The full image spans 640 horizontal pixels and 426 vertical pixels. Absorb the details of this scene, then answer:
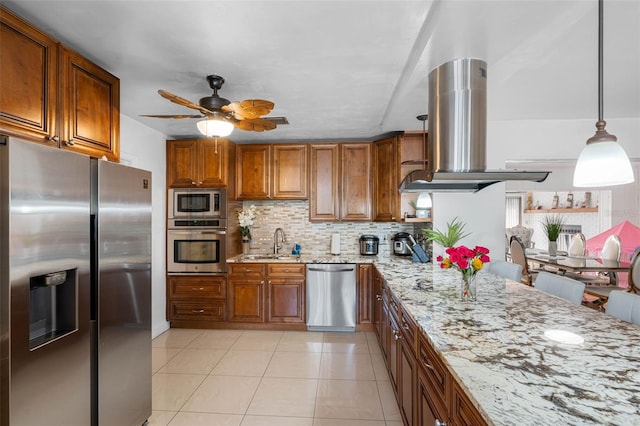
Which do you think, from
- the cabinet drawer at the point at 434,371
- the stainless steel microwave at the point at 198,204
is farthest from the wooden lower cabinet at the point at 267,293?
the cabinet drawer at the point at 434,371

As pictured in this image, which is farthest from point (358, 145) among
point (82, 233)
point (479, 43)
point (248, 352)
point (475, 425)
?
point (475, 425)

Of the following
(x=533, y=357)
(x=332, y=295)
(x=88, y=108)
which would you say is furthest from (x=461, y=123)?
(x=332, y=295)

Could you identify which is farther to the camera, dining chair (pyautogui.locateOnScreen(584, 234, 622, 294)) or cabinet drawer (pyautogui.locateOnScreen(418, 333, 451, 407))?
dining chair (pyautogui.locateOnScreen(584, 234, 622, 294))

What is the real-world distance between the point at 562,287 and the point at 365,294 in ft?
6.98

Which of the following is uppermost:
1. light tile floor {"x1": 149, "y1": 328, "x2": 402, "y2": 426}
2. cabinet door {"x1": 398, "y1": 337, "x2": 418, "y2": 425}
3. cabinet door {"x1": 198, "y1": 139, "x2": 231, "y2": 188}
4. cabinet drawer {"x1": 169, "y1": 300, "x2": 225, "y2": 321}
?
cabinet door {"x1": 198, "y1": 139, "x2": 231, "y2": 188}

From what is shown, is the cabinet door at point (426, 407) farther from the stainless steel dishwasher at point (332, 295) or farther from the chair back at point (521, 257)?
the chair back at point (521, 257)

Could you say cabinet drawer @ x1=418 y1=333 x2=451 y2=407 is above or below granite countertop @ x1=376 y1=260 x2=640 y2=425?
below

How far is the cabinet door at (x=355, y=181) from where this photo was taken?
422 cm

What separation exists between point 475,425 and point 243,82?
2460mm

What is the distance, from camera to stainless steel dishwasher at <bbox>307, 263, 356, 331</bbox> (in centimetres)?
393

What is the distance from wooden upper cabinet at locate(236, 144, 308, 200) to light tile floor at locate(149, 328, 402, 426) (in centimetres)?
176

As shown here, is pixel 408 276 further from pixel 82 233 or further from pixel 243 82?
pixel 82 233

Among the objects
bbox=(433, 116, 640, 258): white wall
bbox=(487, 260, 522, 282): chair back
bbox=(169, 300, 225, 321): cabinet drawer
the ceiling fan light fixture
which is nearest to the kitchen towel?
bbox=(433, 116, 640, 258): white wall

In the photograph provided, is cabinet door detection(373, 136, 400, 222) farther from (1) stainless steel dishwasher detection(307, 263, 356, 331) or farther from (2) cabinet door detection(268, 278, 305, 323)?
(2) cabinet door detection(268, 278, 305, 323)
